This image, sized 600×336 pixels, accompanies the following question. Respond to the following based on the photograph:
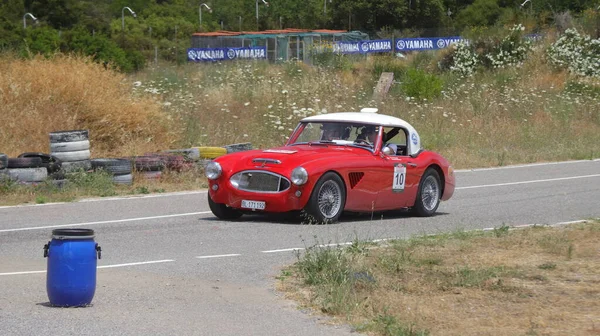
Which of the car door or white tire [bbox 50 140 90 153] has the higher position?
white tire [bbox 50 140 90 153]

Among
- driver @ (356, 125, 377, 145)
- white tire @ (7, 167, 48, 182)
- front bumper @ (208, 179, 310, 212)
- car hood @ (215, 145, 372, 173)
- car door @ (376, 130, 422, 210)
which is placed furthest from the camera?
white tire @ (7, 167, 48, 182)

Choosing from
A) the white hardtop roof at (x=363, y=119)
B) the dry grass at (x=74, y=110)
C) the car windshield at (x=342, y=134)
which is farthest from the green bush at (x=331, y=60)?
the car windshield at (x=342, y=134)

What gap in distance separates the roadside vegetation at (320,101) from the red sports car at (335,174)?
13.4 ft

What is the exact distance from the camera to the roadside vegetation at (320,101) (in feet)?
71.6

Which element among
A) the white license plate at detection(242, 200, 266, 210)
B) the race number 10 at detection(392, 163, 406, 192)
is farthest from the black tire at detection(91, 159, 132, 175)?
the race number 10 at detection(392, 163, 406, 192)

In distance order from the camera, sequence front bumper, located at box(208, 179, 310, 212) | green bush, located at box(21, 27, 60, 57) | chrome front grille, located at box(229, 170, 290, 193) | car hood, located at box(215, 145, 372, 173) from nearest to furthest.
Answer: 1. front bumper, located at box(208, 179, 310, 212)
2. chrome front grille, located at box(229, 170, 290, 193)
3. car hood, located at box(215, 145, 372, 173)
4. green bush, located at box(21, 27, 60, 57)

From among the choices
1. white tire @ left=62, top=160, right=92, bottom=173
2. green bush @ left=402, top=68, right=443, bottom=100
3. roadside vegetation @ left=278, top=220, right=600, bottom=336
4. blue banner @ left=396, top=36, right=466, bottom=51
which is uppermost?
blue banner @ left=396, top=36, right=466, bottom=51

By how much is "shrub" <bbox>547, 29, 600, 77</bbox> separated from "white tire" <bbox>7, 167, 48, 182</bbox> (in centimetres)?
2722

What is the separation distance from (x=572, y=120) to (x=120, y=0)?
283 ft

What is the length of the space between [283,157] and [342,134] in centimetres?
157

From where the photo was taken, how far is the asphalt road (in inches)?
316

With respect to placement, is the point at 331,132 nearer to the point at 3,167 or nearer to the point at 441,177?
the point at 441,177

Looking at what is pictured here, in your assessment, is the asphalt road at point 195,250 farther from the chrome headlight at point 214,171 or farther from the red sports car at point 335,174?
the chrome headlight at point 214,171

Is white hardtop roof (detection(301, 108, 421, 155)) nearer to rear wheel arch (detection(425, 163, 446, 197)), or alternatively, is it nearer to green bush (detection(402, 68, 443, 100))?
rear wheel arch (detection(425, 163, 446, 197))
